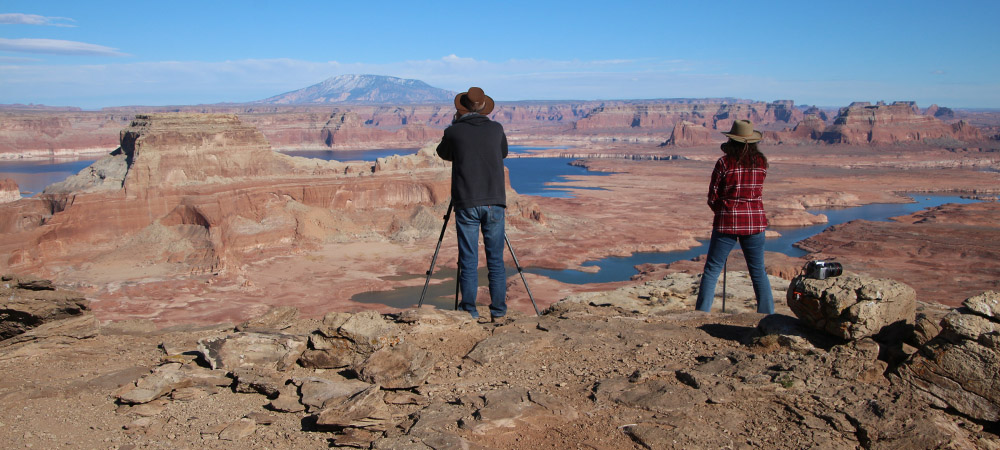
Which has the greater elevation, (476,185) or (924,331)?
(476,185)

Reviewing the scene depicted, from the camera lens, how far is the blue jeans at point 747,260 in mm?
6330

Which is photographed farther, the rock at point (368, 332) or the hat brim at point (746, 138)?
the hat brim at point (746, 138)

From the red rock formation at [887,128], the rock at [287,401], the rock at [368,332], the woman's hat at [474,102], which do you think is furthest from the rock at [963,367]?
the red rock formation at [887,128]

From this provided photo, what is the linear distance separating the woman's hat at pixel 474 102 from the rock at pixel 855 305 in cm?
331

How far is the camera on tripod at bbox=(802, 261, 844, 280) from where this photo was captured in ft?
17.0

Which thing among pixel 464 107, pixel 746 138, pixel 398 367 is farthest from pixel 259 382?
pixel 746 138

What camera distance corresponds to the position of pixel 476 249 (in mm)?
6332

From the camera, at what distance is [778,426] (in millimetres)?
3773

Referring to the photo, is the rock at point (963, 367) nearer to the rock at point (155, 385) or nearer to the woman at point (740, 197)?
the woman at point (740, 197)

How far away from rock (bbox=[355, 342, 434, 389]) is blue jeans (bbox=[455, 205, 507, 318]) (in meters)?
1.37

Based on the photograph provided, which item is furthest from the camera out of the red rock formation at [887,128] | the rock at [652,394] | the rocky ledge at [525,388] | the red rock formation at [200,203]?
the red rock formation at [887,128]

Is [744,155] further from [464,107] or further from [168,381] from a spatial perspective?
[168,381]

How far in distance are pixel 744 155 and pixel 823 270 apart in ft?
5.05

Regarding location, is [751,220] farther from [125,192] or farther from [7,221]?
[7,221]
